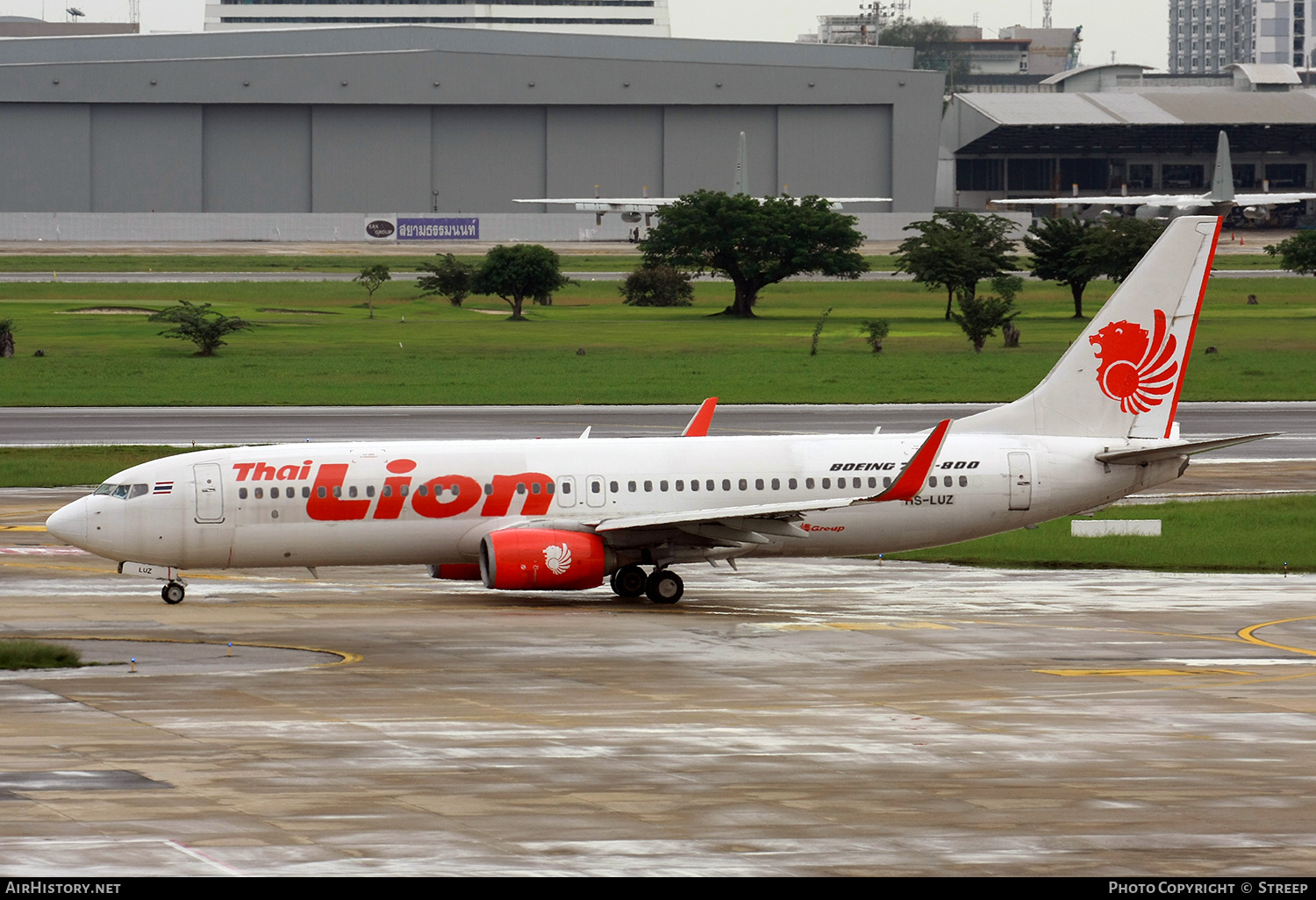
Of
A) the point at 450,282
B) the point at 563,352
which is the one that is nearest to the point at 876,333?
the point at 563,352

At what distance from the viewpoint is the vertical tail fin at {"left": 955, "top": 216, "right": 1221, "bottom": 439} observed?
4200cm

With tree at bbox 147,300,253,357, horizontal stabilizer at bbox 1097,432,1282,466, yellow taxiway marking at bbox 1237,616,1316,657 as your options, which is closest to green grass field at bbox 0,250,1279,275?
tree at bbox 147,300,253,357

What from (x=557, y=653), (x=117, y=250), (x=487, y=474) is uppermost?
(x=117, y=250)

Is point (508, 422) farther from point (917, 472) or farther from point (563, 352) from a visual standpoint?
point (917, 472)

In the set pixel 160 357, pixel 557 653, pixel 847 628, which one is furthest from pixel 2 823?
pixel 160 357

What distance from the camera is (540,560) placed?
125 ft

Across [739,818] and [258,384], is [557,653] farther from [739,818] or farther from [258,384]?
[258,384]

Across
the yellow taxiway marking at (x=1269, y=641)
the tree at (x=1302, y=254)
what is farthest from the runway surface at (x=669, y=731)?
the tree at (x=1302, y=254)

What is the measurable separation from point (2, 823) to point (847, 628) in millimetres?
19671

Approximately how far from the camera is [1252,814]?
2086 cm

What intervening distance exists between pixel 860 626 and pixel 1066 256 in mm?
98670

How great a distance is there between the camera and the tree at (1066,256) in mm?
128875

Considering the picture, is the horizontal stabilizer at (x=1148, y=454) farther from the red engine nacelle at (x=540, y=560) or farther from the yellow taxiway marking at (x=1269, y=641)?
the red engine nacelle at (x=540, y=560)

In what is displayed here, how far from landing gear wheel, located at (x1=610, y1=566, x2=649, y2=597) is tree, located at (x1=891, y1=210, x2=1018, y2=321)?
89.4 meters
